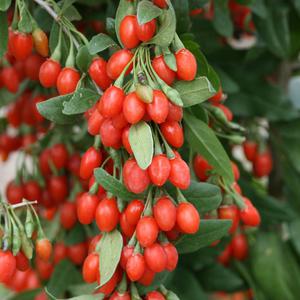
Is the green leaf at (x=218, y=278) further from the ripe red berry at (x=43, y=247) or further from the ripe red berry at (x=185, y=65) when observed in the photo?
the ripe red berry at (x=185, y=65)

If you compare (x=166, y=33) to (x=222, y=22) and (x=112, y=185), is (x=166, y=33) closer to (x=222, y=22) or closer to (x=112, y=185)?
(x=112, y=185)

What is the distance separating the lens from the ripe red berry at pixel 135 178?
Answer: 799 mm

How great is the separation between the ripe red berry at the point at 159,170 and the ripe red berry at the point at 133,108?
54 millimetres

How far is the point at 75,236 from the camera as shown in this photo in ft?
4.50

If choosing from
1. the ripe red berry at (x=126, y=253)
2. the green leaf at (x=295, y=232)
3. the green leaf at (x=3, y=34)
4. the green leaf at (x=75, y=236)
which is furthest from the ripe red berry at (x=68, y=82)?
the green leaf at (x=295, y=232)

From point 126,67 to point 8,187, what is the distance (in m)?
0.62

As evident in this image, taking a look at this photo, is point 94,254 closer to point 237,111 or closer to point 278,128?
point 237,111

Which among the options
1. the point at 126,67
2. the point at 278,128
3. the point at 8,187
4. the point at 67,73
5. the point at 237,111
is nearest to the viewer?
the point at 126,67

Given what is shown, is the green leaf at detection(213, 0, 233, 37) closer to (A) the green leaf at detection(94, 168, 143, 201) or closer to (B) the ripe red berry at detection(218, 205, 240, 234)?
(B) the ripe red berry at detection(218, 205, 240, 234)

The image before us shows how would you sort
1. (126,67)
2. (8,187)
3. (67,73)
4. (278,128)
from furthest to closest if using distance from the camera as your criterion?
1. (278,128)
2. (8,187)
3. (67,73)
4. (126,67)

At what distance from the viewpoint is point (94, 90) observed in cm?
91

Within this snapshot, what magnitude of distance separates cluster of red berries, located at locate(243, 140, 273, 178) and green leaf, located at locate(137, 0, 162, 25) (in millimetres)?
715

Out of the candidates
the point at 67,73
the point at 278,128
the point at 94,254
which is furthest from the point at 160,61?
the point at 278,128

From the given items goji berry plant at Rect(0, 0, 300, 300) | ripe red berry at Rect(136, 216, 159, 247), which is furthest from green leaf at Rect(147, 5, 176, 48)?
ripe red berry at Rect(136, 216, 159, 247)
